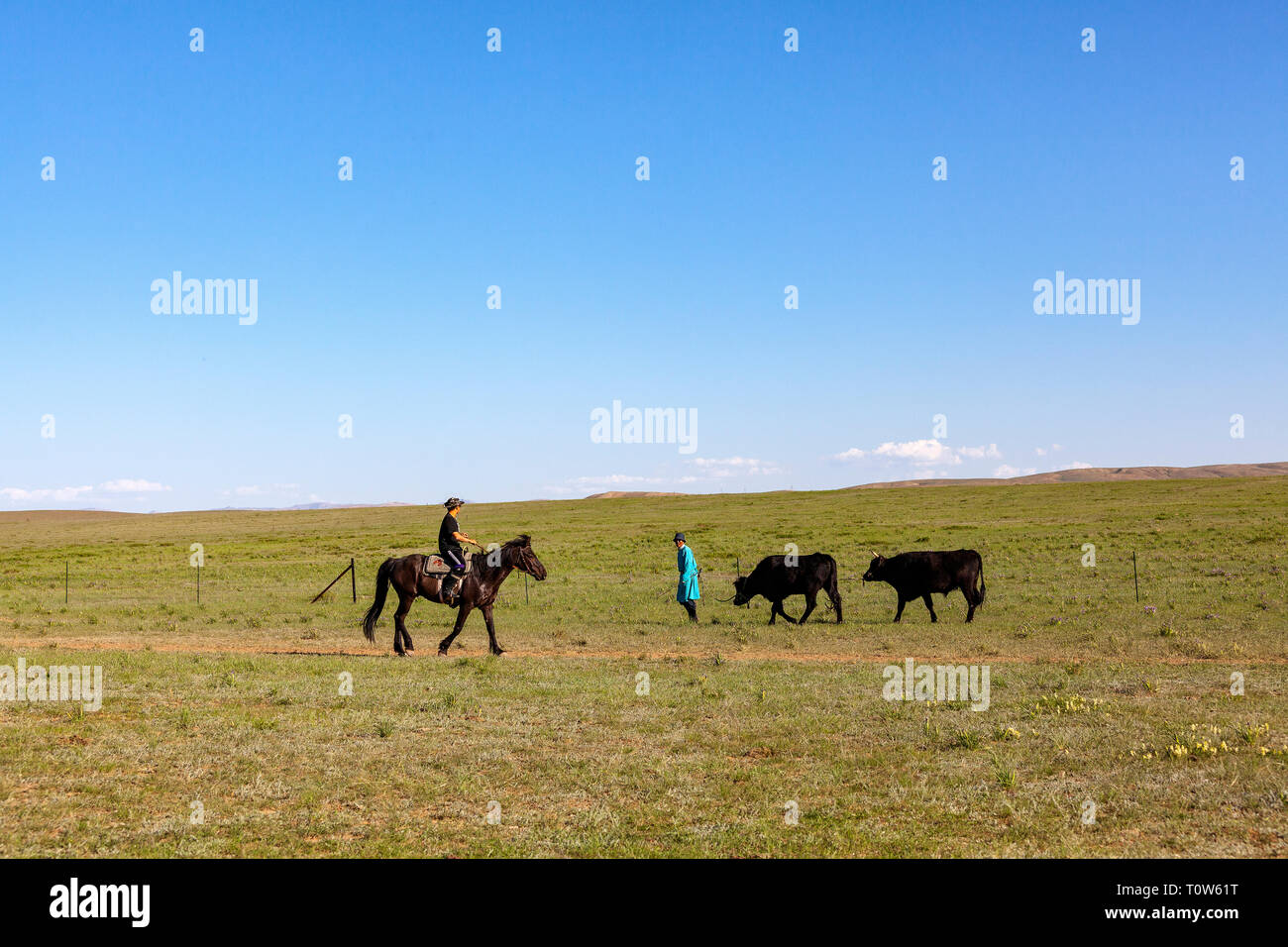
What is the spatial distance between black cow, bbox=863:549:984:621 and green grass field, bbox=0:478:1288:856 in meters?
0.70

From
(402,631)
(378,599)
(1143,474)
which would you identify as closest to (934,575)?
(402,631)

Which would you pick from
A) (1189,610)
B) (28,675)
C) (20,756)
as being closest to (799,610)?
(1189,610)

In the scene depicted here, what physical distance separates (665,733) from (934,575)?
49.3 ft

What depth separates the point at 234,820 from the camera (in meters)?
7.50

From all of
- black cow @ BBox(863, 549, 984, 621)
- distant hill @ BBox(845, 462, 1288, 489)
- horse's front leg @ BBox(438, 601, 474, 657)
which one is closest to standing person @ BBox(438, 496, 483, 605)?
horse's front leg @ BBox(438, 601, 474, 657)

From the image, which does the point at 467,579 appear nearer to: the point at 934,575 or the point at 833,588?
the point at 833,588

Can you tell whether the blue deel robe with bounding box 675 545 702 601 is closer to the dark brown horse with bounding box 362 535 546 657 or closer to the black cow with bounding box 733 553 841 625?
the black cow with bounding box 733 553 841 625

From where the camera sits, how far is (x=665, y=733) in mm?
10750

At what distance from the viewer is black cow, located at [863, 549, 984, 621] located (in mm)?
23781

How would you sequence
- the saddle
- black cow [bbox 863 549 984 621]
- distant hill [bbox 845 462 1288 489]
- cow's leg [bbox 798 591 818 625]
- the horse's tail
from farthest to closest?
1. distant hill [bbox 845 462 1288 489]
2. black cow [bbox 863 549 984 621]
3. cow's leg [bbox 798 591 818 625]
4. the horse's tail
5. the saddle

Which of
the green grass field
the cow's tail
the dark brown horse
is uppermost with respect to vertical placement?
the dark brown horse

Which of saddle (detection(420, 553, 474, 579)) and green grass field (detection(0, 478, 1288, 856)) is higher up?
saddle (detection(420, 553, 474, 579))

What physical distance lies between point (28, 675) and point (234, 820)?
953 cm
